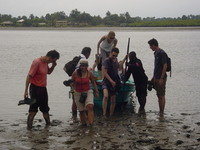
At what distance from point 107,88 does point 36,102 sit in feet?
6.13

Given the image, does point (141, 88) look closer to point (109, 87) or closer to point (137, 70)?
point (137, 70)

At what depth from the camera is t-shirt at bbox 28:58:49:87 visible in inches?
339

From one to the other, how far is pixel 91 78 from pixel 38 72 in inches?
43.8

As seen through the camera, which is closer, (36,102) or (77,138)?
(77,138)

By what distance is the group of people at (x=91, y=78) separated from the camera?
8734 mm

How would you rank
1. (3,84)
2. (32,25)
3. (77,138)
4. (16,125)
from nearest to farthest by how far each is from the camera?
(77,138) < (16,125) < (3,84) < (32,25)

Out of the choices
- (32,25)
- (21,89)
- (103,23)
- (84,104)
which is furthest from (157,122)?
(32,25)

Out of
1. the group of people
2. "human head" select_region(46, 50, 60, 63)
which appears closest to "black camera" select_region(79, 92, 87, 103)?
the group of people

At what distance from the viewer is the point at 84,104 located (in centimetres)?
891

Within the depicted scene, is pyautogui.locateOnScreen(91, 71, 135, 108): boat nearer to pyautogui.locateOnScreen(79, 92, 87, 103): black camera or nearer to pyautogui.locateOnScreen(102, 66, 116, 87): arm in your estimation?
pyautogui.locateOnScreen(102, 66, 116, 87): arm

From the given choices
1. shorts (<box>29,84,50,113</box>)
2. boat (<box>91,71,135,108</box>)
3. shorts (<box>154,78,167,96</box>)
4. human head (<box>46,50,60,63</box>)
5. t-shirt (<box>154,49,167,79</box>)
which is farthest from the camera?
boat (<box>91,71,135,108</box>)

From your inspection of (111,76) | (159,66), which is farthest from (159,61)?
(111,76)

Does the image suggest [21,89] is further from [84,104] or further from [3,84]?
[84,104]

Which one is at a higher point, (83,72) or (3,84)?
(83,72)
